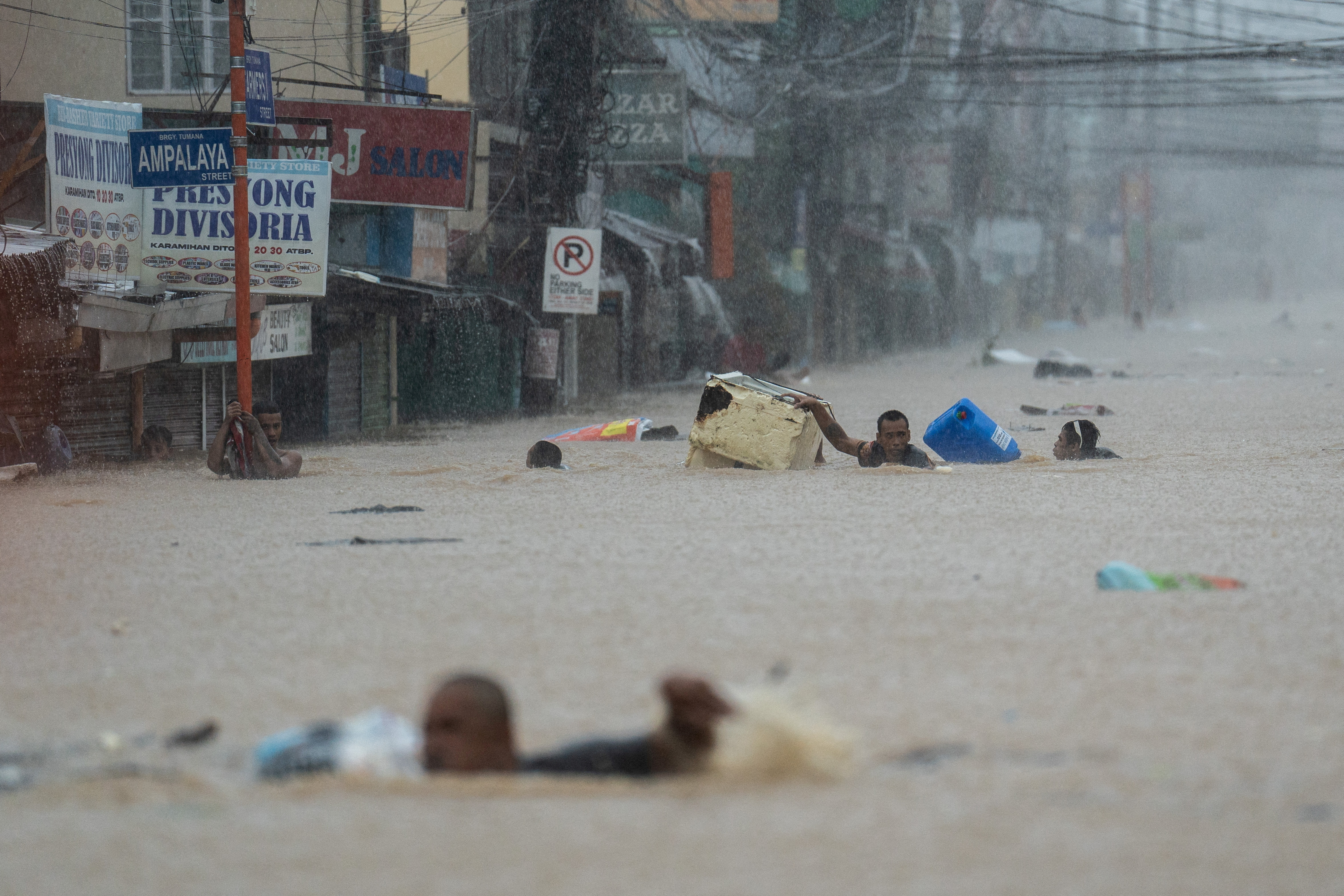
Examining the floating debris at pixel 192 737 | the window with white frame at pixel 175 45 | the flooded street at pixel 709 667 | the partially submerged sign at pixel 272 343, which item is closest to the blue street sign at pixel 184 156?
the partially submerged sign at pixel 272 343

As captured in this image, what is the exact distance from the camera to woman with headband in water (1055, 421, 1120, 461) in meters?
13.7

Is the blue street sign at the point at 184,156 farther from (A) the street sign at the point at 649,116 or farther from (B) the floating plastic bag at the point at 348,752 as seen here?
(B) the floating plastic bag at the point at 348,752

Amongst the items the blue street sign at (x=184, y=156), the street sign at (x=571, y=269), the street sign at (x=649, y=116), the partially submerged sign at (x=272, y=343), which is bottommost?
the partially submerged sign at (x=272, y=343)

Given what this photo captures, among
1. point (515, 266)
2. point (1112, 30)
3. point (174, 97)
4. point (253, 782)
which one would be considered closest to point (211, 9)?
point (174, 97)

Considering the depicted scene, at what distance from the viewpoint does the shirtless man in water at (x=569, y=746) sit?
4.01 metres

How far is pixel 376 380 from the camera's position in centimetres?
2047

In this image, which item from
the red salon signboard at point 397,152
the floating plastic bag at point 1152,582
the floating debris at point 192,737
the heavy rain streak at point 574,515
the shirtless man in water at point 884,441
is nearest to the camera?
the heavy rain streak at point 574,515

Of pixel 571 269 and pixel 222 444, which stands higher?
pixel 571 269

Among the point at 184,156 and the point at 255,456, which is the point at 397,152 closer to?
the point at 184,156

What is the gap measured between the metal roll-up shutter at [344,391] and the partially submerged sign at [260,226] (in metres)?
3.83

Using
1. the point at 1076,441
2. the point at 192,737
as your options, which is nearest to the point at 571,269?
the point at 1076,441

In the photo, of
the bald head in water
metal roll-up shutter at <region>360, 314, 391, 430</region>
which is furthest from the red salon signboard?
the bald head in water

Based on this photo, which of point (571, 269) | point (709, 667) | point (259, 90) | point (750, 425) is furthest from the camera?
point (571, 269)

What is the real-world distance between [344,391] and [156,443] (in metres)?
4.54
